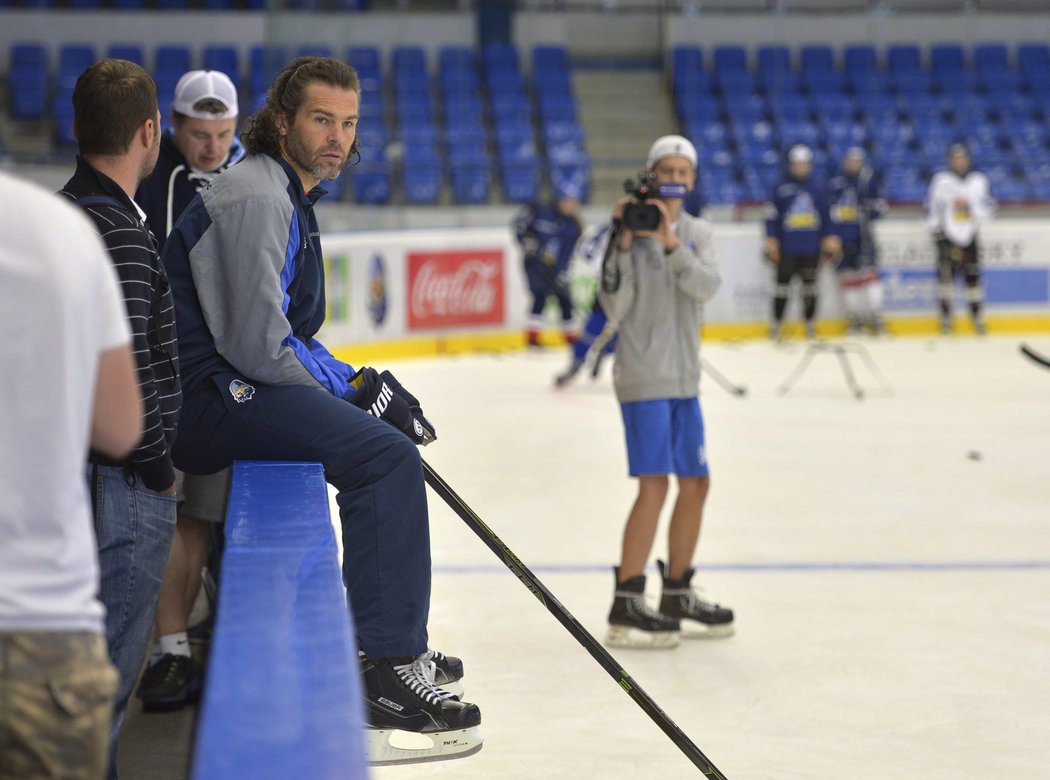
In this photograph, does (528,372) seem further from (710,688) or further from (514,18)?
(710,688)

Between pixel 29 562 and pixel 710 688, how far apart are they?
2830 millimetres

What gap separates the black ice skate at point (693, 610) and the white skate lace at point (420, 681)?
1.92m

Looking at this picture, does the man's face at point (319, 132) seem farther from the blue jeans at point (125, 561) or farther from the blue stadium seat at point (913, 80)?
the blue stadium seat at point (913, 80)

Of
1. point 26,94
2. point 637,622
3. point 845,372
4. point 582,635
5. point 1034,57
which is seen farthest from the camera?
point 1034,57

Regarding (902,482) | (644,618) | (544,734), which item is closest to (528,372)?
(902,482)

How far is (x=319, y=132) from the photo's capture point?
2.86m

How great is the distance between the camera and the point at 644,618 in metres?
4.41

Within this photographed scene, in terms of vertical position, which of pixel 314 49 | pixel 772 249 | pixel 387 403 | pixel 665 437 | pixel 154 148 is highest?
pixel 314 49

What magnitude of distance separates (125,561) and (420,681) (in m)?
0.62

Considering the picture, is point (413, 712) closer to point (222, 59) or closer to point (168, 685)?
point (168, 685)

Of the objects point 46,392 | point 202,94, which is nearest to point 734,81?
point 202,94

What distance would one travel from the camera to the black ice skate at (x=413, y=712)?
271 centimetres

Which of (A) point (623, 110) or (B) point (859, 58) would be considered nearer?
(A) point (623, 110)

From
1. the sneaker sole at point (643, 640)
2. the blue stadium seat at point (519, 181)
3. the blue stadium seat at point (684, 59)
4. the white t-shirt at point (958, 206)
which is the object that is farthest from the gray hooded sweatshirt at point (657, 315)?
the blue stadium seat at point (684, 59)
